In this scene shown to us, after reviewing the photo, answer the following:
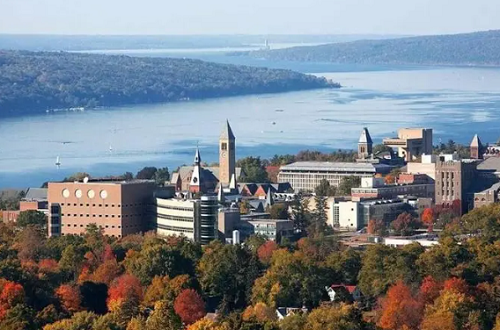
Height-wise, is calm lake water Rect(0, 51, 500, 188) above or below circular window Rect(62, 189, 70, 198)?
below

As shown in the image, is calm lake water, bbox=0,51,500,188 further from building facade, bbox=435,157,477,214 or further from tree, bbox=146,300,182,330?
tree, bbox=146,300,182,330

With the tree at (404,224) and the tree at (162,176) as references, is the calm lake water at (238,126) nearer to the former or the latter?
the tree at (162,176)

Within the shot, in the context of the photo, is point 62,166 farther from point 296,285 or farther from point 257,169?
point 296,285

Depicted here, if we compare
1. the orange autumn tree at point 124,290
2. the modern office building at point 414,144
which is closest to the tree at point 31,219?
the orange autumn tree at point 124,290

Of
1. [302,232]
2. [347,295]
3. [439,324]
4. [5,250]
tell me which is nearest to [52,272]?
[5,250]

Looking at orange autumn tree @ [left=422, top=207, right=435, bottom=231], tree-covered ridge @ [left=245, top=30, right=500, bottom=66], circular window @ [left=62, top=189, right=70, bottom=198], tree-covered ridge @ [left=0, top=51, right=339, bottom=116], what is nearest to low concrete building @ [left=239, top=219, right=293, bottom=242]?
orange autumn tree @ [left=422, top=207, right=435, bottom=231]

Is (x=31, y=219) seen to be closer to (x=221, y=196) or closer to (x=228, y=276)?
(x=221, y=196)
